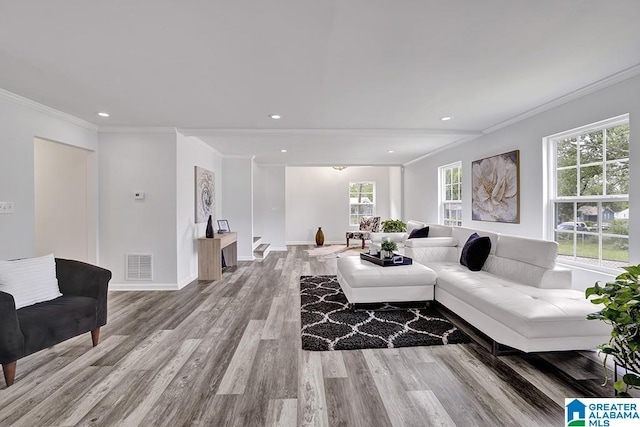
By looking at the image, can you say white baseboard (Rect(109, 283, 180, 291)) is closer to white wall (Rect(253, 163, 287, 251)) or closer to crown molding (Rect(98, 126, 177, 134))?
crown molding (Rect(98, 126, 177, 134))

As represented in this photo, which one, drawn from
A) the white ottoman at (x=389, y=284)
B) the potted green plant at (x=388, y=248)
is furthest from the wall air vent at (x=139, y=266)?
the potted green plant at (x=388, y=248)

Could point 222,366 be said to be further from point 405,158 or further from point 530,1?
point 405,158

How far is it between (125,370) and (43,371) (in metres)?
0.61

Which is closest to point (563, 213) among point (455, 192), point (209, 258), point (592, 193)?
point (592, 193)

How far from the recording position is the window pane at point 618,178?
9.75 feet

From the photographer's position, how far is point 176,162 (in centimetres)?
457

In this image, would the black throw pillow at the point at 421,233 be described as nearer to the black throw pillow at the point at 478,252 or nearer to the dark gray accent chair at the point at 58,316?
the black throw pillow at the point at 478,252

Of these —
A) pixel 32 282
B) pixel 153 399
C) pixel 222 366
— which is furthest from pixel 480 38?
pixel 32 282

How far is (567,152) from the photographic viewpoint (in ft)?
12.0

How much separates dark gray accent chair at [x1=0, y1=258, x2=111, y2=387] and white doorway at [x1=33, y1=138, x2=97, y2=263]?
1.86 metres

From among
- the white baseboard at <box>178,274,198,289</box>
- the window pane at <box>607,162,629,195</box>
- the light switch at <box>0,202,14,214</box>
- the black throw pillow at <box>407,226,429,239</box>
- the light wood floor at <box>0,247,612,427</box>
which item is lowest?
the light wood floor at <box>0,247,612,427</box>

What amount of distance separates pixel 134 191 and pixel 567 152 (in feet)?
18.6

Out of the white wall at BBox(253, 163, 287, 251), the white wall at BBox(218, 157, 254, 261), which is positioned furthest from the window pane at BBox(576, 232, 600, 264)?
the white wall at BBox(253, 163, 287, 251)

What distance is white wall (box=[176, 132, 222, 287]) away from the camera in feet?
15.3
